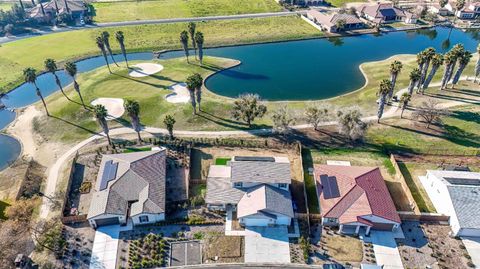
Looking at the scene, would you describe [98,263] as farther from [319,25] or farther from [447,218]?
[319,25]

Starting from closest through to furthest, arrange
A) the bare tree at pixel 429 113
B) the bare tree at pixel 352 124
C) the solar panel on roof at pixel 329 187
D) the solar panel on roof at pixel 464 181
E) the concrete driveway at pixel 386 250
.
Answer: the concrete driveway at pixel 386 250 → the solar panel on roof at pixel 329 187 → the solar panel on roof at pixel 464 181 → the bare tree at pixel 352 124 → the bare tree at pixel 429 113

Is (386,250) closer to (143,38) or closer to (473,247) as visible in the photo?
(473,247)

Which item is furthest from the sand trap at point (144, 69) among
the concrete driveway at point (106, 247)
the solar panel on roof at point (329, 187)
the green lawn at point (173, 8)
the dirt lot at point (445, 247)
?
the dirt lot at point (445, 247)

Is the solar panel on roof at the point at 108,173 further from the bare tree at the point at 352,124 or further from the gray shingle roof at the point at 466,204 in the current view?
the gray shingle roof at the point at 466,204

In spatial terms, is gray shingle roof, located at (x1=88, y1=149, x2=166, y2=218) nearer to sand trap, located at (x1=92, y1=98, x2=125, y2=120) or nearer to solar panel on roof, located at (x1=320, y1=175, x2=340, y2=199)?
sand trap, located at (x1=92, y1=98, x2=125, y2=120)

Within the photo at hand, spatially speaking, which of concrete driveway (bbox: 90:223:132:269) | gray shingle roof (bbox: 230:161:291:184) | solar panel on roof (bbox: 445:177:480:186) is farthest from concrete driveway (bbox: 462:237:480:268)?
concrete driveway (bbox: 90:223:132:269)

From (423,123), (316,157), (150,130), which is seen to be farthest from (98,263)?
(423,123)
